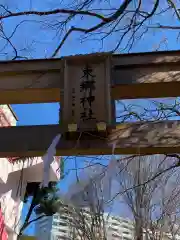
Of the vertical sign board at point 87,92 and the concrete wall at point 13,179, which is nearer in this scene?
the vertical sign board at point 87,92

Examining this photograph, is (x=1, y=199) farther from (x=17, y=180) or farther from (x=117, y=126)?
(x=117, y=126)

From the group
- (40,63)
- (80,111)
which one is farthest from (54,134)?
(40,63)

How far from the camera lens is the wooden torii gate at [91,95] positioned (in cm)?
255

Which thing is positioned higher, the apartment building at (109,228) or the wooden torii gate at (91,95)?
the apartment building at (109,228)

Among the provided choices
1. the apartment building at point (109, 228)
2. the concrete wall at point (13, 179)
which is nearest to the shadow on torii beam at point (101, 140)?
the concrete wall at point (13, 179)

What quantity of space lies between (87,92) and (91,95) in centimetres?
4

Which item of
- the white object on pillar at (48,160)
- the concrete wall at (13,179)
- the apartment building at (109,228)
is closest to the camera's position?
the white object on pillar at (48,160)

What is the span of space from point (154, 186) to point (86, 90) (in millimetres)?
6153

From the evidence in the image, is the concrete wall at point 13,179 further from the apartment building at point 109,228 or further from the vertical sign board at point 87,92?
the vertical sign board at point 87,92

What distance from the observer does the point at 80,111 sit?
2.64m

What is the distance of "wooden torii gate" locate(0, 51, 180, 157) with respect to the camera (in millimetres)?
2555

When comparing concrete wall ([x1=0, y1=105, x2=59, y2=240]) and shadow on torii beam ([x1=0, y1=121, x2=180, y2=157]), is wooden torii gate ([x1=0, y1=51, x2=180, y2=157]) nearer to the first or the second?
shadow on torii beam ([x1=0, y1=121, x2=180, y2=157])

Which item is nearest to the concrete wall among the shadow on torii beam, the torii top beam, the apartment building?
the apartment building

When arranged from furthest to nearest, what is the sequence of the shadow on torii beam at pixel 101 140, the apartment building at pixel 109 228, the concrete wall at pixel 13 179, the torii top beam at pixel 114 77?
the apartment building at pixel 109 228
the concrete wall at pixel 13 179
the torii top beam at pixel 114 77
the shadow on torii beam at pixel 101 140
